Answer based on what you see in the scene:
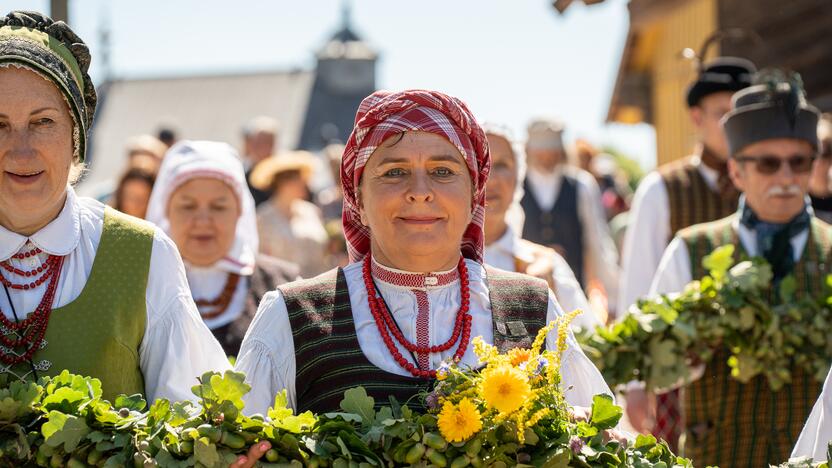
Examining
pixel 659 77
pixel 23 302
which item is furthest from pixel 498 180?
pixel 659 77

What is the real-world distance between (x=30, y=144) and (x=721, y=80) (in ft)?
15.3

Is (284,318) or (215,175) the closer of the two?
(284,318)

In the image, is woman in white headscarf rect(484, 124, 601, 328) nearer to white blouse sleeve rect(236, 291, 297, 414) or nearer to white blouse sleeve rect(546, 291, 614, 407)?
white blouse sleeve rect(546, 291, 614, 407)

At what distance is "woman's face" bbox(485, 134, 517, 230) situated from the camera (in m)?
5.89

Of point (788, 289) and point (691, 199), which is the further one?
point (691, 199)

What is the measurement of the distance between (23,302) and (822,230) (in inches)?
137

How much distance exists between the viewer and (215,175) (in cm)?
585

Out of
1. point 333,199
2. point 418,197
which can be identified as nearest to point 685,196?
point 418,197

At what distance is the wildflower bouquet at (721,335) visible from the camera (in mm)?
5246

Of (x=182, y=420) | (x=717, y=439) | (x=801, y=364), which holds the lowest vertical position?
(x=717, y=439)

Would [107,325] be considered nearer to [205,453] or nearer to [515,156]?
[205,453]

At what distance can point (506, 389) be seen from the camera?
3.15 m

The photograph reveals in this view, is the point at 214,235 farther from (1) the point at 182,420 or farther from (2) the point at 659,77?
(2) the point at 659,77

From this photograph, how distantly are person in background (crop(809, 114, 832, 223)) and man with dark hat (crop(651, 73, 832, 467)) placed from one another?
138 cm
